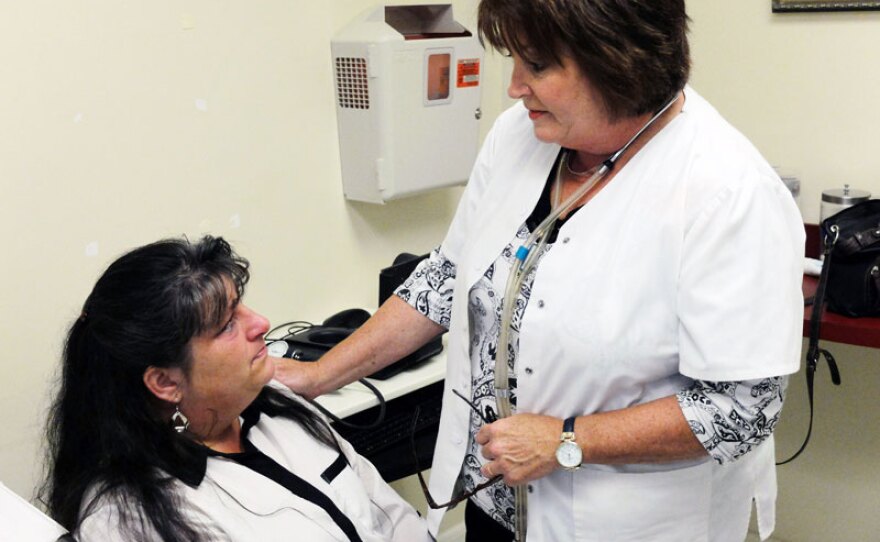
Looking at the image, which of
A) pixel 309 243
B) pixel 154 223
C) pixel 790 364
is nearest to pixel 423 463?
pixel 309 243

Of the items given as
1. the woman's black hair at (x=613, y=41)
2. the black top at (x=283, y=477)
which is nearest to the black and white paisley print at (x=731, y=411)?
the woman's black hair at (x=613, y=41)

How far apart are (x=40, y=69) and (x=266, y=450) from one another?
0.97 metres

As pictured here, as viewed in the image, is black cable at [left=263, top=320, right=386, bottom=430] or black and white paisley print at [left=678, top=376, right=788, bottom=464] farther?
black cable at [left=263, top=320, right=386, bottom=430]

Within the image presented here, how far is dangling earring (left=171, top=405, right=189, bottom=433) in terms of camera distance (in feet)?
4.70

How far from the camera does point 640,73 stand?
49.6 inches

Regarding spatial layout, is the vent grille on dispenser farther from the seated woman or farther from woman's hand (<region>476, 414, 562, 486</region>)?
woman's hand (<region>476, 414, 562, 486</region>)

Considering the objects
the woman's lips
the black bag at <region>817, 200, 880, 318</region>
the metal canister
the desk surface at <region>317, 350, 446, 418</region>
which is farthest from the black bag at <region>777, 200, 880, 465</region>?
the woman's lips

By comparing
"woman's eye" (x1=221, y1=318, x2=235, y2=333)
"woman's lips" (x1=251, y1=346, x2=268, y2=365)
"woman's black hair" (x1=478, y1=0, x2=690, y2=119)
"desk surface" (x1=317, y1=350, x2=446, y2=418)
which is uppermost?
"woman's black hair" (x1=478, y1=0, x2=690, y2=119)

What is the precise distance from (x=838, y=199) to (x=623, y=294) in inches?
55.5

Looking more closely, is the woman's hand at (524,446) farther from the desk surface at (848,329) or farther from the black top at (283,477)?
the desk surface at (848,329)

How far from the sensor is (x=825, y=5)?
245 centimetres

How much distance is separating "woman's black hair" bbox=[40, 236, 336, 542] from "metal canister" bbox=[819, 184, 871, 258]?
1736 mm

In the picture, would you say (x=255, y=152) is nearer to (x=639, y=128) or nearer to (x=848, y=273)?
(x=639, y=128)

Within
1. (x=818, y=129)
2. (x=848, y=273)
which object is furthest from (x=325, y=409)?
(x=818, y=129)
